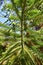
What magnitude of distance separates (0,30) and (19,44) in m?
0.19

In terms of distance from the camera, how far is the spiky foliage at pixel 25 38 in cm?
158

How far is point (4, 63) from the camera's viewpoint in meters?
1.74

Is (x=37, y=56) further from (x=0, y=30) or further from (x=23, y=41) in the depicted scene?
(x=0, y=30)

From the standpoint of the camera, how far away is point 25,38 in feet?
5.73

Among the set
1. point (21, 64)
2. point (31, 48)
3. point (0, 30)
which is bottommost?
point (21, 64)

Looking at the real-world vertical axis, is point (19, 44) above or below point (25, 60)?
above

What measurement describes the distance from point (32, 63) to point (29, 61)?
0.03 m

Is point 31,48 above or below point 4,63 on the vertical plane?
above

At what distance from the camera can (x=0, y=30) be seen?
68.7 inches

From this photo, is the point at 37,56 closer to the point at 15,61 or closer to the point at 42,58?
the point at 42,58

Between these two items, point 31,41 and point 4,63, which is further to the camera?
point 31,41

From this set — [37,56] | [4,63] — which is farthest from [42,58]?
[4,63]

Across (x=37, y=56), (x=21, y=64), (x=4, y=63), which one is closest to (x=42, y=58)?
(x=37, y=56)

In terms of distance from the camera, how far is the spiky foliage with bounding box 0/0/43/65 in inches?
62.3
